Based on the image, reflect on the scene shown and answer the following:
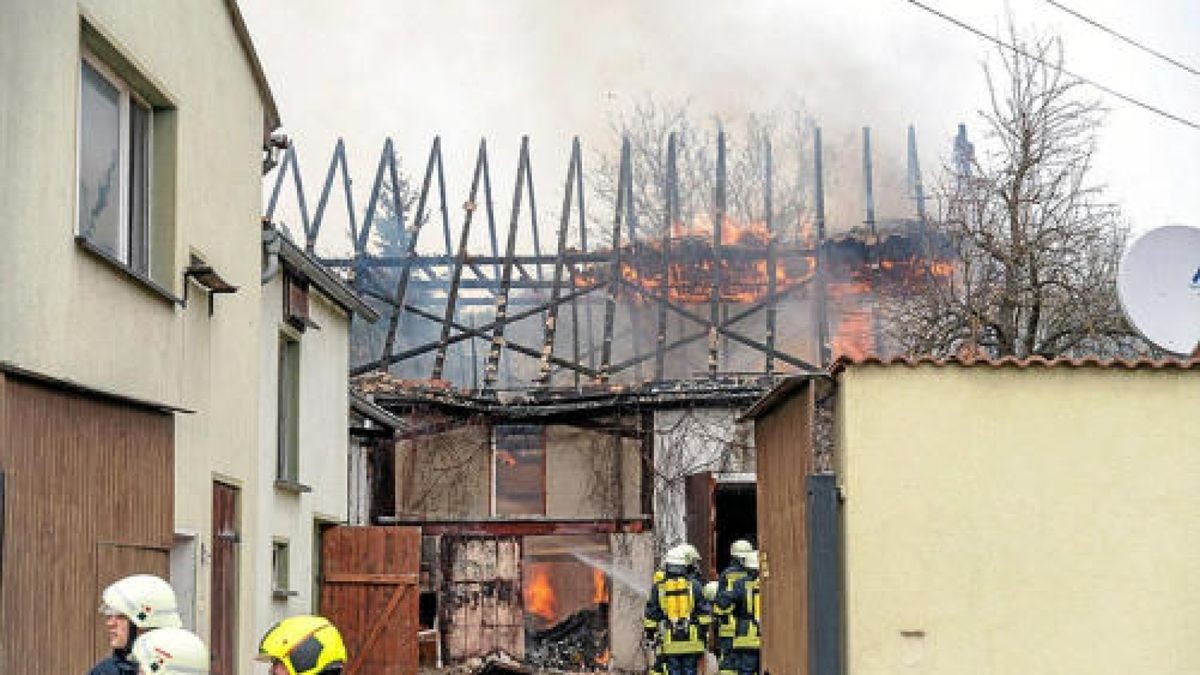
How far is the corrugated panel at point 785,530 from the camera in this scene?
1198 centimetres

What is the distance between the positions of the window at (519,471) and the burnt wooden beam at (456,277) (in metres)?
1.76

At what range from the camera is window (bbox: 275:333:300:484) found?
1662 cm

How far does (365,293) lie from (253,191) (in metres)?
18.9

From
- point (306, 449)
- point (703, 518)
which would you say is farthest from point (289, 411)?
point (703, 518)

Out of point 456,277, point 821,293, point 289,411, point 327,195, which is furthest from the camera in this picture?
point 327,195

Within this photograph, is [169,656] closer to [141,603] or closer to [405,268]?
[141,603]

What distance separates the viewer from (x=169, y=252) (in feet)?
36.6

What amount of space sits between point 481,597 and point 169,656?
64.0ft

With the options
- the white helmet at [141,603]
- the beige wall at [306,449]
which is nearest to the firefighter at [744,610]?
the beige wall at [306,449]

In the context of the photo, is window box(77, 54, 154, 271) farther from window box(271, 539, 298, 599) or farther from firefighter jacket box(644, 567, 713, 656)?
firefighter jacket box(644, 567, 713, 656)

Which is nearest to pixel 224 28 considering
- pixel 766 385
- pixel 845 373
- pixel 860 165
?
pixel 845 373

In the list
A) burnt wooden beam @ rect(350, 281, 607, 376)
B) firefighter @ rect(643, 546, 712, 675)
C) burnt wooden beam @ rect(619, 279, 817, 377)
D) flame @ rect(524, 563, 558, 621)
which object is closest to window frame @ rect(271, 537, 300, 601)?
firefighter @ rect(643, 546, 712, 675)

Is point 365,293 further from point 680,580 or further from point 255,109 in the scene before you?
point 255,109

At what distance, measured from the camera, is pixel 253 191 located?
13.4 m
